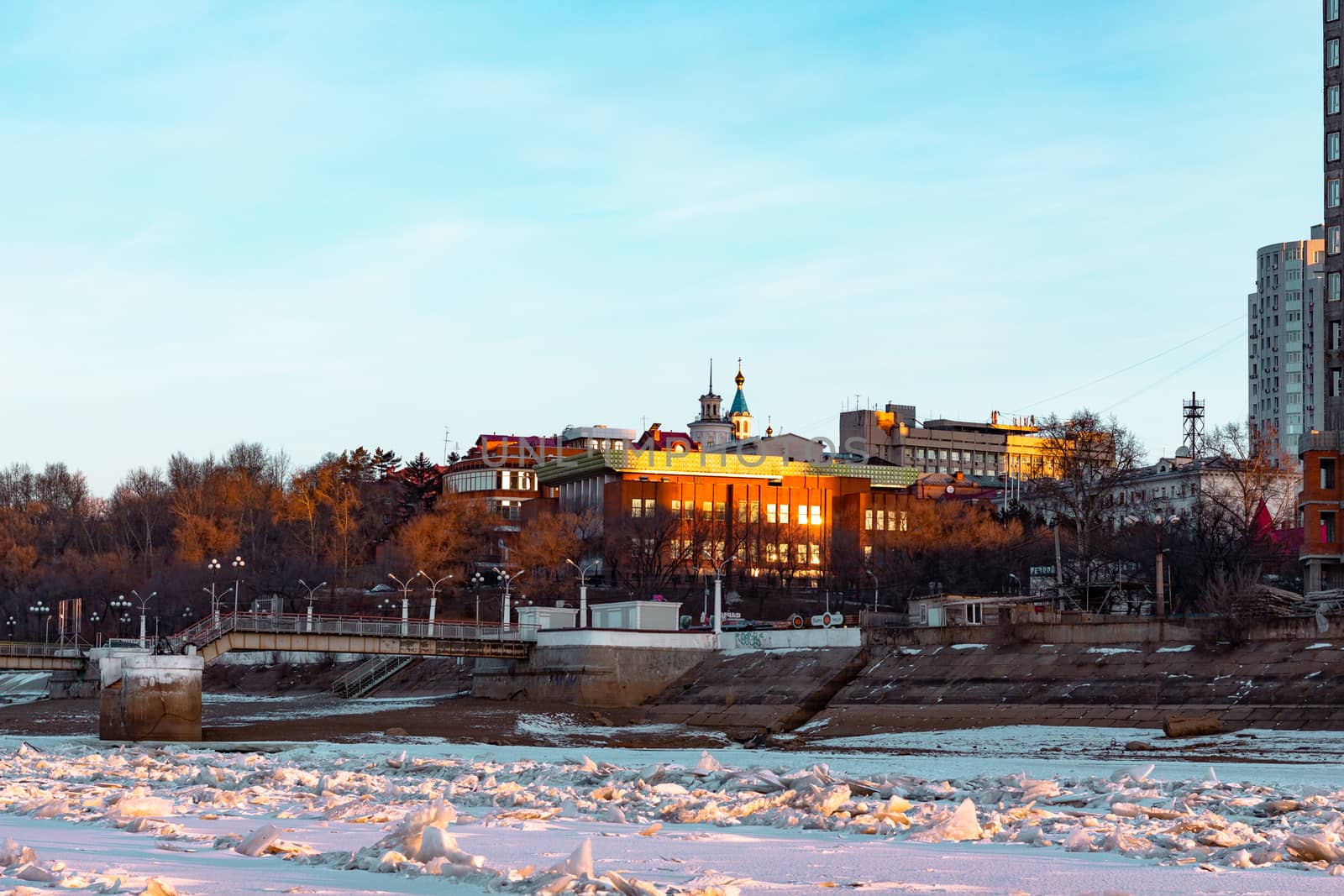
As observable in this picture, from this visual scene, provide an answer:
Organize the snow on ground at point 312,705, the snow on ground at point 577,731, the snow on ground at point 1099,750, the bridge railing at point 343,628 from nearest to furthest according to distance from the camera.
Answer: the snow on ground at point 1099,750, the snow on ground at point 577,731, the bridge railing at point 343,628, the snow on ground at point 312,705

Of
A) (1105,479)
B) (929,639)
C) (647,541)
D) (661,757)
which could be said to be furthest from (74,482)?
(661,757)

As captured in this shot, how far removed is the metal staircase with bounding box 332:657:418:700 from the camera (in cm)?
9362

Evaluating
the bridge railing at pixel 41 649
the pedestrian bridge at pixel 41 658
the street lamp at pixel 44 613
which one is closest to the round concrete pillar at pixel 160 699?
the pedestrian bridge at pixel 41 658

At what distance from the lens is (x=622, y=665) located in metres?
74.7

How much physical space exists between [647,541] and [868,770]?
104 m

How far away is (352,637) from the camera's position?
75875 millimetres

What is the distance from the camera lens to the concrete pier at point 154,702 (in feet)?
176

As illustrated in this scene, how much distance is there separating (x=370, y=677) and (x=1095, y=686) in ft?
167

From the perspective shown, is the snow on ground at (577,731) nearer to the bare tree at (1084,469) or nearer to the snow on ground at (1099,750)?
the snow on ground at (1099,750)

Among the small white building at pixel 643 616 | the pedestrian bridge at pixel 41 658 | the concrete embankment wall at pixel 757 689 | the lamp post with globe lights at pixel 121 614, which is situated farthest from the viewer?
the lamp post with globe lights at pixel 121 614

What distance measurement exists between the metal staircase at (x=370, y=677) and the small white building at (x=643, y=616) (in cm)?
1591

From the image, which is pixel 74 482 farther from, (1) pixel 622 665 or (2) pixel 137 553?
(1) pixel 622 665

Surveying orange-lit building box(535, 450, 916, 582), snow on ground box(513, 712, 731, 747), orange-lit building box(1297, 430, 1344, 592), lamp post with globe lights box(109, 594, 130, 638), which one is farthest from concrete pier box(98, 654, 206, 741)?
lamp post with globe lights box(109, 594, 130, 638)

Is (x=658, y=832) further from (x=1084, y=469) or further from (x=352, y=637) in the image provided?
(x=1084, y=469)
